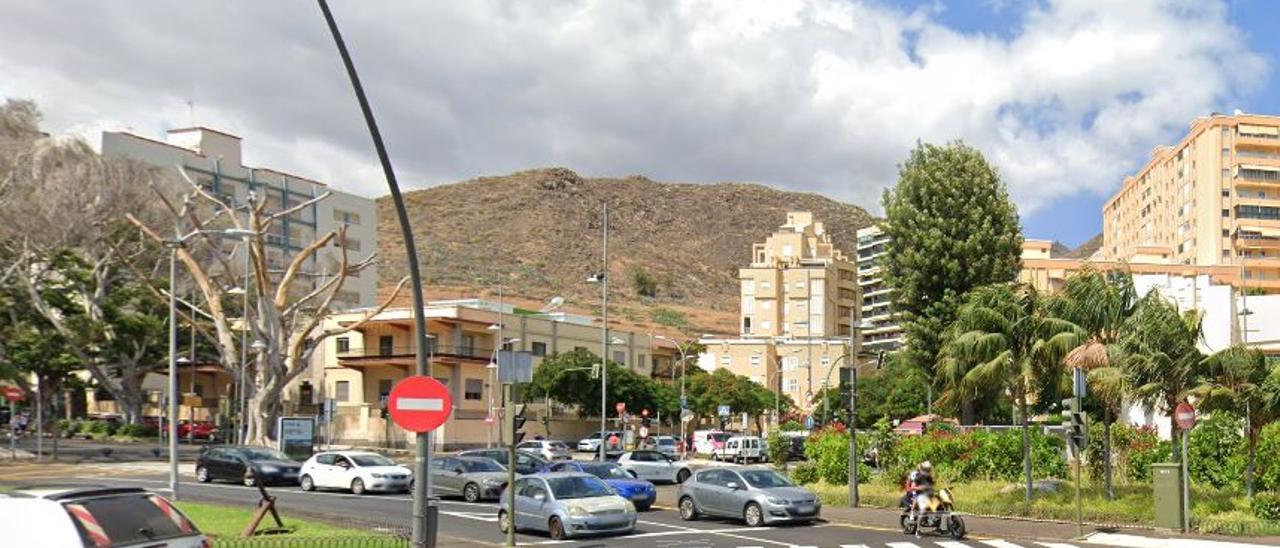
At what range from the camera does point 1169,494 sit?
24.6 m

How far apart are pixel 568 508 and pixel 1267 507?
1405 centimetres

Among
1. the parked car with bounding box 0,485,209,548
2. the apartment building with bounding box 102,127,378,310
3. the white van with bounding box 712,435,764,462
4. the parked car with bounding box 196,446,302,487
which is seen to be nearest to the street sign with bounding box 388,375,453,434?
the parked car with bounding box 0,485,209,548

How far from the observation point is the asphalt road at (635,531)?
76.3 ft

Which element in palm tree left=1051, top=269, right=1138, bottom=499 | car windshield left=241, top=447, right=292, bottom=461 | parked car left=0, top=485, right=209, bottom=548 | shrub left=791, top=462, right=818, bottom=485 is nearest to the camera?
parked car left=0, top=485, right=209, bottom=548

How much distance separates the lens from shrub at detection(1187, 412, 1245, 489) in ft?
98.4

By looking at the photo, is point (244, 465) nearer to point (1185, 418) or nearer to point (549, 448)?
point (549, 448)

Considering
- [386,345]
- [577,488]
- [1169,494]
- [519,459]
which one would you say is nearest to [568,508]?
[577,488]

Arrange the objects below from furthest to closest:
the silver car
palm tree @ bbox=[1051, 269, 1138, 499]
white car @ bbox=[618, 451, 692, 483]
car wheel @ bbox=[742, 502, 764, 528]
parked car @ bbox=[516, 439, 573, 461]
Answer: parked car @ bbox=[516, 439, 573, 461]
white car @ bbox=[618, 451, 692, 483]
palm tree @ bbox=[1051, 269, 1138, 499]
car wheel @ bbox=[742, 502, 764, 528]
the silver car

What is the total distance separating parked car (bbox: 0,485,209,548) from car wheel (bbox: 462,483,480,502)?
22.1 m

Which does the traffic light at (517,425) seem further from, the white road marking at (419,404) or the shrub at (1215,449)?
the shrub at (1215,449)

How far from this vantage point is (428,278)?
548ft

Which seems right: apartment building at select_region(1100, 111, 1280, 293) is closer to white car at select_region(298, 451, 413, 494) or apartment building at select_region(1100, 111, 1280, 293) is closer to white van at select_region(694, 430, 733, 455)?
white van at select_region(694, 430, 733, 455)

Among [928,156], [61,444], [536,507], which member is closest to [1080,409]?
[536,507]

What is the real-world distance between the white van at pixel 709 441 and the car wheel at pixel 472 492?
113 ft
